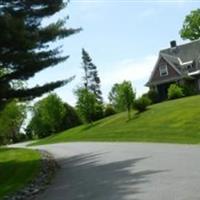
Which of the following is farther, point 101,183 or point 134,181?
point 101,183

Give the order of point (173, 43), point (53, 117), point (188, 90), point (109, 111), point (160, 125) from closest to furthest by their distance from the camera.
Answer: point (160, 125)
point (188, 90)
point (109, 111)
point (53, 117)
point (173, 43)

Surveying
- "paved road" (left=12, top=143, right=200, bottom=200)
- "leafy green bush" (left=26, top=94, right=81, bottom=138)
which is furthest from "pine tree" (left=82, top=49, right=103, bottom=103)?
"paved road" (left=12, top=143, right=200, bottom=200)

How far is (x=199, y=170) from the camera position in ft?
50.2

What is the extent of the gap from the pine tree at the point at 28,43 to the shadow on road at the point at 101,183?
21.0ft

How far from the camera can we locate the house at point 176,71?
242 ft

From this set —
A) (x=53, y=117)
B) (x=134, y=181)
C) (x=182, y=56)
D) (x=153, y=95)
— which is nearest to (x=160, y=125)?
(x=153, y=95)

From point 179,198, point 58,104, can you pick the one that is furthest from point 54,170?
point 58,104

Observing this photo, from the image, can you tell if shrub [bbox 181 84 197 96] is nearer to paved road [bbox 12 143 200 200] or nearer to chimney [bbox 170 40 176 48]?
chimney [bbox 170 40 176 48]

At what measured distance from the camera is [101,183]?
15.6 meters

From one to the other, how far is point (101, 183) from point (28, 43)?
10.8 m

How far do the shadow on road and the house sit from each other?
53.1 m

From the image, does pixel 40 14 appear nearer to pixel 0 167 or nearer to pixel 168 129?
pixel 0 167

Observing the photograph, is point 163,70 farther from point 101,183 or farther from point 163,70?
point 101,183

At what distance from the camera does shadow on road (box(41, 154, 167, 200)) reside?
1338 cm
